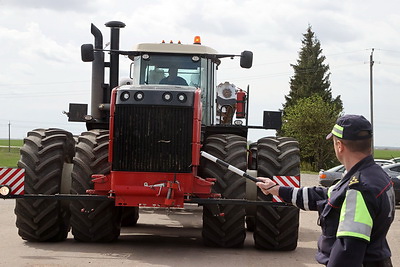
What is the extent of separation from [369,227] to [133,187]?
6234mm

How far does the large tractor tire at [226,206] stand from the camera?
410 inches

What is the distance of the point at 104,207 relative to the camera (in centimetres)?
1057

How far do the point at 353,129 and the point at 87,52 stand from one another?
7802 mm

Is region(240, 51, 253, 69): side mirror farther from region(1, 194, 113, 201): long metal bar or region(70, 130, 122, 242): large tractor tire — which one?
region(1, 194, 113, 201): long metal bar

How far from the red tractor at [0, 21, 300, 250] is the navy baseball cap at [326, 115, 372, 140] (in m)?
5.68

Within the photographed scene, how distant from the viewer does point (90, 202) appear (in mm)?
10523

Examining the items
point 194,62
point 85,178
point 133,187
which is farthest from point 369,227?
point 194,62

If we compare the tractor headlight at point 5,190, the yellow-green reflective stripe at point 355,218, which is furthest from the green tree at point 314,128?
the yellow-green reflective stripe at point 355,218

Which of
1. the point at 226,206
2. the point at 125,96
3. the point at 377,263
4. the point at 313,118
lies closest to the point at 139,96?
the point at 125,96

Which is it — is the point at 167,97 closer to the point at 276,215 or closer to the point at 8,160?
the point at 276,215

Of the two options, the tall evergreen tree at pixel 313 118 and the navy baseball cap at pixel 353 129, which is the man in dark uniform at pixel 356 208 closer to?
the navy baseball cap at pixel 353 129

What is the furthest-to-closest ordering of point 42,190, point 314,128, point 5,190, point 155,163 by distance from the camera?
point 314,128
point 42,190
point 5,190
point 155,163

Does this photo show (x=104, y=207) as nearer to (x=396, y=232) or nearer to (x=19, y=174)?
(x=19, y=174)

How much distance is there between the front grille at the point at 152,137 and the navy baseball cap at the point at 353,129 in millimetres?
5837
